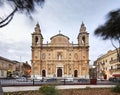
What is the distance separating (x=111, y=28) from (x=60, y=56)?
62.2 m

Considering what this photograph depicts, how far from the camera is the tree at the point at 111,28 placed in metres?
19.5

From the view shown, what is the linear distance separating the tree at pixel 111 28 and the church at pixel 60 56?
188ft

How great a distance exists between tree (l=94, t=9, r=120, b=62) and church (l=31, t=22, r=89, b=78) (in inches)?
2253

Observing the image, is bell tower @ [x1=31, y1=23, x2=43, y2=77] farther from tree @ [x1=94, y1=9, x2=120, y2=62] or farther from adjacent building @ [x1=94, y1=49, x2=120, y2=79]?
tree @ [x1=94, y1=9, x2=120, y2=62]

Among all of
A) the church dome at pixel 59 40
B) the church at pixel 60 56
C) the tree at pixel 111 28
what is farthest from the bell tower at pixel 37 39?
the tree at pixel 111 28

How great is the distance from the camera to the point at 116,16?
19.3 m

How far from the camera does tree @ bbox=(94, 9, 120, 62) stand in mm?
19469

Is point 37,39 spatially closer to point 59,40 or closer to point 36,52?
point 36,52

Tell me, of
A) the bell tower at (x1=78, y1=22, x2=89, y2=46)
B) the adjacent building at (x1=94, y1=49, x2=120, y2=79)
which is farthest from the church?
the adjacent building at (x1=94, y1=49, x2=120, y2=79)

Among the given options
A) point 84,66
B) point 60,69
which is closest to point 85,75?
point 84,66

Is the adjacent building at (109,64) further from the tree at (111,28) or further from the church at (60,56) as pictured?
the tree at (111,28)

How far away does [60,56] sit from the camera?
83.1 meters

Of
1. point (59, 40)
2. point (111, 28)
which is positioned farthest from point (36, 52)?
point (111, 28)

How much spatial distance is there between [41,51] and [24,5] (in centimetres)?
7167
